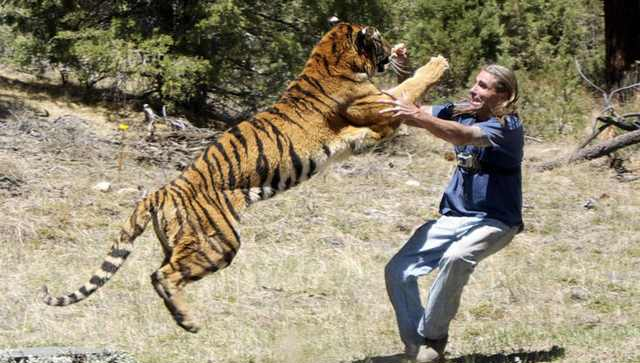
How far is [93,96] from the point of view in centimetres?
1546

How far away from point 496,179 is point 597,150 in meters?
7.37

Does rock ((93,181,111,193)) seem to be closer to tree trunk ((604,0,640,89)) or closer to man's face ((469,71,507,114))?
man's face ((469,71,507,114))

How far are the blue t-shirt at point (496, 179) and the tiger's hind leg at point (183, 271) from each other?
1607 millimetres

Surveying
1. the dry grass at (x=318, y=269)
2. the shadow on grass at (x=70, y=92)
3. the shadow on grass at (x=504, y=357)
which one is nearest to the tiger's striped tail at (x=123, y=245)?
the dry grass at (x=318, y=269)

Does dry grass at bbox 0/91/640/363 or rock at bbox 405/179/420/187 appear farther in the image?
rock at bbox 405/179/420/187

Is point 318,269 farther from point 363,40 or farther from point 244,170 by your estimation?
point 244,170

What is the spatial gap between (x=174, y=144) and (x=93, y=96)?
8.84 ft

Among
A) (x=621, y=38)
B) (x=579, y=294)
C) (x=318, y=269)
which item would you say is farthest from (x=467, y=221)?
(x=621, y=38)

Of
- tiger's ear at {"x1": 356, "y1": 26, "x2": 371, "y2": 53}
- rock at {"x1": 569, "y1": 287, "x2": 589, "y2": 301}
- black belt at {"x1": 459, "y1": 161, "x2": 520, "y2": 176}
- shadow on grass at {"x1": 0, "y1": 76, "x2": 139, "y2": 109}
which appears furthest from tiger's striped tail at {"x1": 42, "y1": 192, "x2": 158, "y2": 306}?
shadow on grass at {"x1": 0, "y1": 76, "x2": 139, "y2": 109}

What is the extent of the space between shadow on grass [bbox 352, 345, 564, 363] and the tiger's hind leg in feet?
4.02

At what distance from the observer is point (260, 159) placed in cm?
687

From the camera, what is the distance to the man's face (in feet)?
20.8

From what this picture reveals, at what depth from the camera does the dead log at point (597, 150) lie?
1295 cm

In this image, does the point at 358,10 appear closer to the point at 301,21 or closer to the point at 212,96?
the point at 301,21
